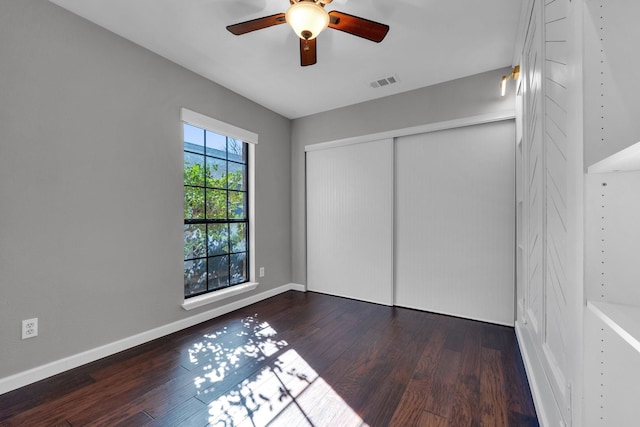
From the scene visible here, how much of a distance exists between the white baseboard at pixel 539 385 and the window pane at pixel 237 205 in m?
3.06

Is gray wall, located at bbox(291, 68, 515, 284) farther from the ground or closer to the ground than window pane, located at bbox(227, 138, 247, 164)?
farther from the ground

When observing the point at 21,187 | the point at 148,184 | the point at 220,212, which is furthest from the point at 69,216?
the point at 220,212

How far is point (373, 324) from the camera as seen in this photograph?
9.47 ft

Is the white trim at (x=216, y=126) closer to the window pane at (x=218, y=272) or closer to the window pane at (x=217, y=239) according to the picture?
the window pane at (x=217, y=239)

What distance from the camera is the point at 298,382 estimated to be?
190cm

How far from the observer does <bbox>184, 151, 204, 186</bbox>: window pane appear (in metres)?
2.92

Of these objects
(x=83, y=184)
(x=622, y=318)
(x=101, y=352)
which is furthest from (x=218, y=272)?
(x=622, y=318)

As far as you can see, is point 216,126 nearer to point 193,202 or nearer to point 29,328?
point 193,202

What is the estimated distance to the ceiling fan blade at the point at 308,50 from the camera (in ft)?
6.23

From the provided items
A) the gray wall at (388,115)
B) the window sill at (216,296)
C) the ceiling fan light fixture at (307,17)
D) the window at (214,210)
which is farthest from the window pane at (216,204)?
the ceiling fan light fixture at (307,17)

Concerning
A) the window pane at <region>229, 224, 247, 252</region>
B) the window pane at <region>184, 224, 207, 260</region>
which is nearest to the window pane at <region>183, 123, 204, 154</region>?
the window pane at <region>184, 224, 207, 260</region>

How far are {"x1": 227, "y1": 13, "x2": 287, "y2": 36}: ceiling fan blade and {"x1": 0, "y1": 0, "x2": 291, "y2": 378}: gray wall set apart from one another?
122cm

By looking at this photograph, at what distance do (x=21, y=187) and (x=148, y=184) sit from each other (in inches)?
31.7

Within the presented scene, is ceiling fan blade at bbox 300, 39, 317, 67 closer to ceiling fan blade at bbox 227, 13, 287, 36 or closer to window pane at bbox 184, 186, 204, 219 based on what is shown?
ceiling fan blade at bbox 227, 13, 287, 36
